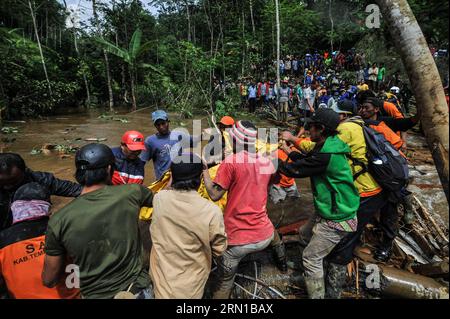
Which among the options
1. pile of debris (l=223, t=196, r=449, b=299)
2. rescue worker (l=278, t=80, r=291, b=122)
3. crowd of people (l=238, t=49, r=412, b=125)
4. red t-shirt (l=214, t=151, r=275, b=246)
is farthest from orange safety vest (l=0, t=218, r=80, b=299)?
rescue worker (l=278, t=80, r=291, b=122)

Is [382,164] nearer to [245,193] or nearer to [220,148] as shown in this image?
[245,193]

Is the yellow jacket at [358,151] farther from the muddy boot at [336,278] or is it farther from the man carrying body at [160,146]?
the man carrying body at [160,146]

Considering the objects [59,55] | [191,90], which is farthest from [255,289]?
[59,55]

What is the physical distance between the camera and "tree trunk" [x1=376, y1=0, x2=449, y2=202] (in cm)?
152

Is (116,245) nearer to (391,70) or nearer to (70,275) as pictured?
(70,275)

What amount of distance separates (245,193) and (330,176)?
75 cm

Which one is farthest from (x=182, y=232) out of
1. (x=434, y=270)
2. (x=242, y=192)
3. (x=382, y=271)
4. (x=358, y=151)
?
(x=434, y=270)

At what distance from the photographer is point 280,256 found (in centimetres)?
324

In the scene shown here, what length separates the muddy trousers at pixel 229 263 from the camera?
2.55m

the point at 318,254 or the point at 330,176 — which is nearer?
the point at 330,176

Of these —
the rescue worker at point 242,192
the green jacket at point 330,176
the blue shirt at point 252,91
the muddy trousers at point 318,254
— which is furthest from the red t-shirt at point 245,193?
the blue shirt at point 252,91

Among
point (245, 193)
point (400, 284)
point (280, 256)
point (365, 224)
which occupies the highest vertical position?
point (245, 193)

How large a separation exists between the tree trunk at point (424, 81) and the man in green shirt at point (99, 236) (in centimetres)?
183

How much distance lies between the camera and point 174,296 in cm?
201
